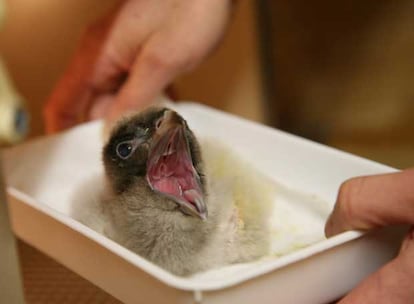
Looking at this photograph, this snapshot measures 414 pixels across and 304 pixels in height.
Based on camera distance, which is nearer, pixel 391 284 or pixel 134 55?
pixel 391 284

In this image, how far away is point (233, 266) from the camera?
0.68 metres

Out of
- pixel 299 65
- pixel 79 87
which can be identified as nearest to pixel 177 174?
pixel 79 87

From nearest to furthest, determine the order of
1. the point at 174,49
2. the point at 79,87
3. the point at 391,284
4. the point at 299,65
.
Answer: the point at 391,284
the point at 174,49
the point at 79,87
the point at 299,65

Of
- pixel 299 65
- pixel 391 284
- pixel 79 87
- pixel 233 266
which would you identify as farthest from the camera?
pixel 299 65

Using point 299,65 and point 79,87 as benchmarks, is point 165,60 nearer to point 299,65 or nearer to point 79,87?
point 79,87

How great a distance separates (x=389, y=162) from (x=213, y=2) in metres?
0.36

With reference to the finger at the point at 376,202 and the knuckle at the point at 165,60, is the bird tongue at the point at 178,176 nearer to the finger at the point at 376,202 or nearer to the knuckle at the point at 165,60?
the finger at the point at 376,202

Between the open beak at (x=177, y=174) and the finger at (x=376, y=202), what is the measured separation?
110 millimetres

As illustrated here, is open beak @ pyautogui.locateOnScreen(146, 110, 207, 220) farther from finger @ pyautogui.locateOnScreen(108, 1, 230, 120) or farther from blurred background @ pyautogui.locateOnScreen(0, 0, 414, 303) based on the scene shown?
blurred background @ pyautogui.locateOnScreen(0, 0, 414, 303)

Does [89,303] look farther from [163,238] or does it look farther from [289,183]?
[289,183]

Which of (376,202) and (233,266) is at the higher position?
(376,202)

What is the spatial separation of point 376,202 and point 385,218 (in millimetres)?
13

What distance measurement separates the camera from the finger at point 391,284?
570 millimetres

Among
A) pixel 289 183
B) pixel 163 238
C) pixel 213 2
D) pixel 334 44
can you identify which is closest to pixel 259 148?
pixel 289 183
